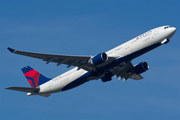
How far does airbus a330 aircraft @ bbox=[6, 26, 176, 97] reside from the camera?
136 feet

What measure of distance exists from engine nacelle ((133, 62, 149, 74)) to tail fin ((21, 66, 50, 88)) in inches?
546

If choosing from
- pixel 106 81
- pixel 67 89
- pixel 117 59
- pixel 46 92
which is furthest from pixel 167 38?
pixel 46 92

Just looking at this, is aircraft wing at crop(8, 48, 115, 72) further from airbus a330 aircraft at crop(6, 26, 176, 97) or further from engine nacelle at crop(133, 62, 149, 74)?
engine nacelle at crop(133, 62, 149, 74)

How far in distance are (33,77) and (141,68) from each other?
17.8 metres

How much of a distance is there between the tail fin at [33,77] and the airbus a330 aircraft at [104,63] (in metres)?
0.49

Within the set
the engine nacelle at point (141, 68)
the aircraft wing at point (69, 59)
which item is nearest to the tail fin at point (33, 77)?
the aircraft wing at point (69, 59)

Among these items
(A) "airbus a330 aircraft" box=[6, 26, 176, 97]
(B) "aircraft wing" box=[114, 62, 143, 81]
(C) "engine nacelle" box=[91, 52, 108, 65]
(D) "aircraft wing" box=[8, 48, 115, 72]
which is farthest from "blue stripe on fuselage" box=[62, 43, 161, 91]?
(B) "aircraft wing" box=[114, 62, 143, 81]

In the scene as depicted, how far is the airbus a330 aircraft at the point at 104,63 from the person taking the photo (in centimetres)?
4147

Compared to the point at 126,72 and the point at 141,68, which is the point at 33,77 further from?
the point at 141,68

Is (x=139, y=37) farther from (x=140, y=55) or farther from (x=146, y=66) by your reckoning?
(x=146, y=66)

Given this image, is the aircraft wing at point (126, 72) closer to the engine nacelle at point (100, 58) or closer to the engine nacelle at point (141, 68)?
the engine nacelle at point (141, 68)

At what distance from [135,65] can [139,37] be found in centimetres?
748

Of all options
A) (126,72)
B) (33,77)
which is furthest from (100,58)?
(33,77)

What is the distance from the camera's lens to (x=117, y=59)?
1683 inches
